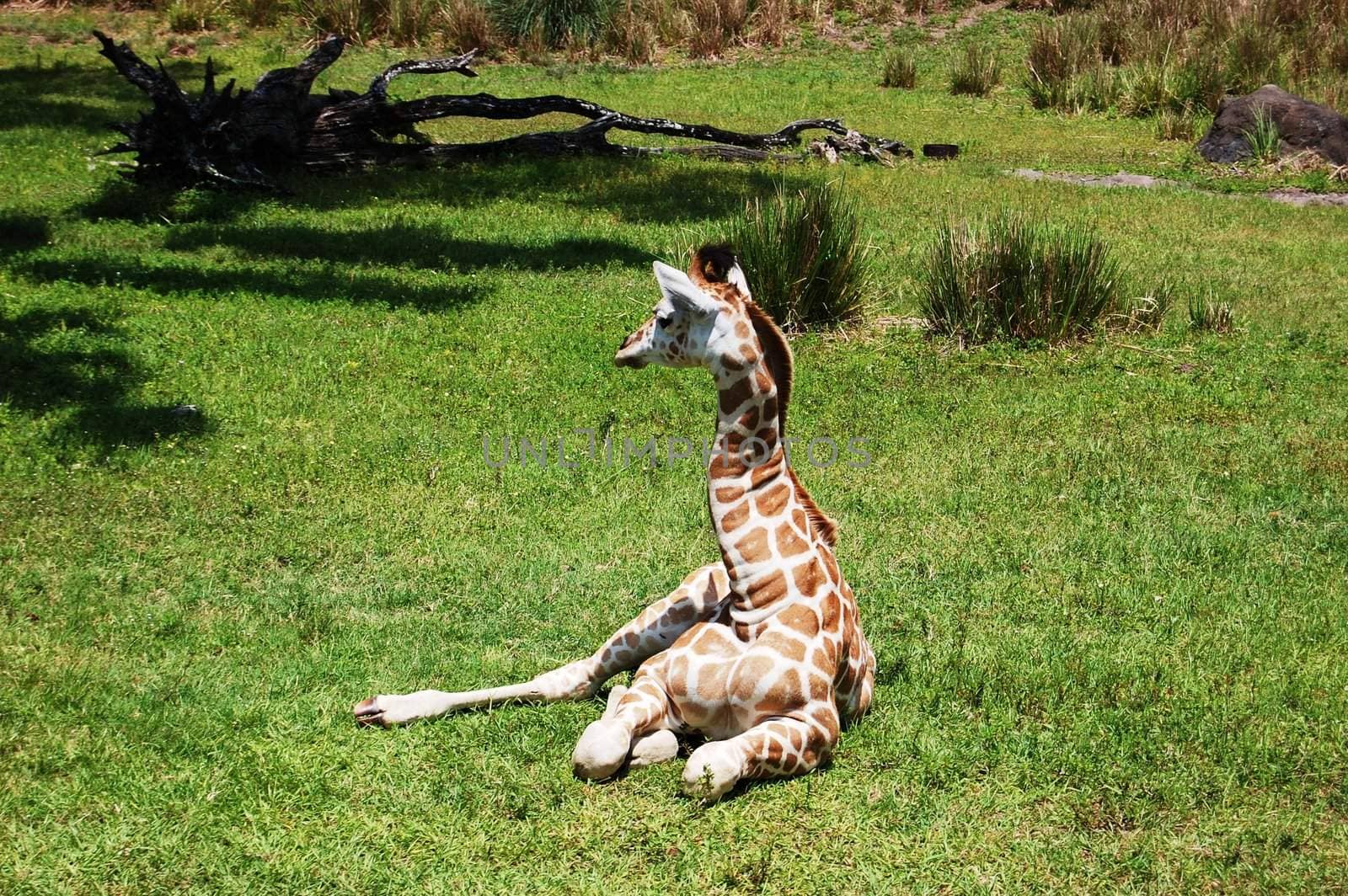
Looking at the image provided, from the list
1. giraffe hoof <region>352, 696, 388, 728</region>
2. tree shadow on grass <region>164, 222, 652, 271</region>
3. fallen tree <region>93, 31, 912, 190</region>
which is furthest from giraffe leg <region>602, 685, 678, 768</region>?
fallen tree <region>93, 31, 912, 190</region>

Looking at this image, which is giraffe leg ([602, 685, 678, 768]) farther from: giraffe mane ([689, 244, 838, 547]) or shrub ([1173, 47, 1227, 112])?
shrub ([1173, 47, 1227, 112])

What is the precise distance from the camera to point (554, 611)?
5.74m

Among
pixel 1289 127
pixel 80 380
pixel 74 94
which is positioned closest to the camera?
pixel 80 380

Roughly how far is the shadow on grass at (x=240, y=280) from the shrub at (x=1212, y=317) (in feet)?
18.6

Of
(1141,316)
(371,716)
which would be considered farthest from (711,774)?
(1141,316)

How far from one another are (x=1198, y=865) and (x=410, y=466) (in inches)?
191

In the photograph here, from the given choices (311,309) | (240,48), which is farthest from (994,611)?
(240,48)

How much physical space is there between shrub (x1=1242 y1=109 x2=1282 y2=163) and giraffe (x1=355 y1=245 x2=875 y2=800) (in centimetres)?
1321

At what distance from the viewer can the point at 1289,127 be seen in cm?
1555

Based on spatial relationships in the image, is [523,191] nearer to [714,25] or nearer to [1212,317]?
[1212,317]

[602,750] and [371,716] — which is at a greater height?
[602,750]

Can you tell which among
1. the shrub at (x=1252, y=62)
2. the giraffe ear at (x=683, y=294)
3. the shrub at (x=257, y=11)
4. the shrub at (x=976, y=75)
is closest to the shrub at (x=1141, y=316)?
the giraffe ear at (x=683, y=294)

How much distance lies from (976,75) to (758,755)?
1779 centimetres

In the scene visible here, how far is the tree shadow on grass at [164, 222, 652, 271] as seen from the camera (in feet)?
36.0
